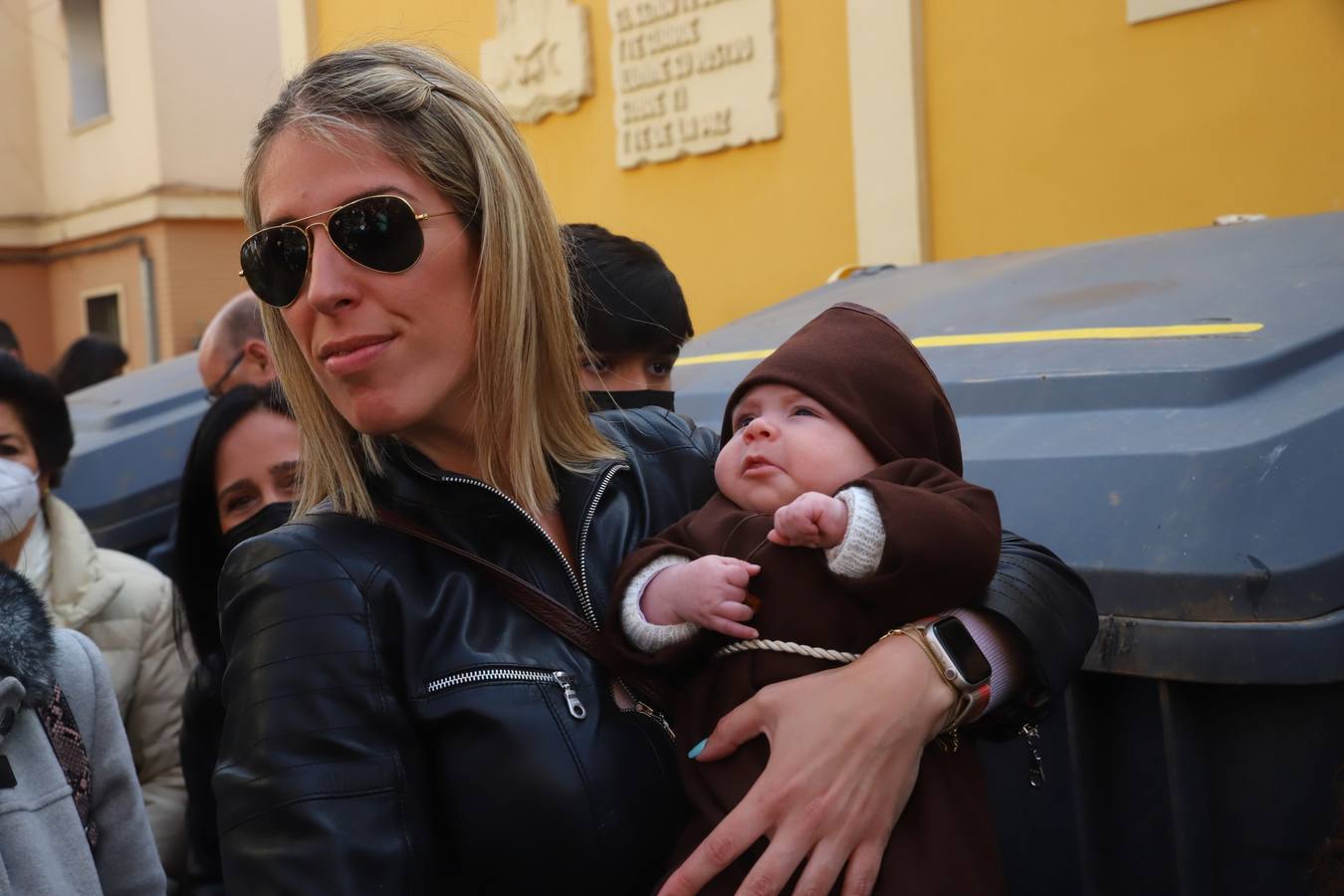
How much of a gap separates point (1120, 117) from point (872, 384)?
4.16m

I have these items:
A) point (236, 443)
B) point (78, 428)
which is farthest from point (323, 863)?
point (78, 428)

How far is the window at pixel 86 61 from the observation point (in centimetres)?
1526

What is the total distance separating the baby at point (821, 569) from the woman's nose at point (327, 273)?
0.43m

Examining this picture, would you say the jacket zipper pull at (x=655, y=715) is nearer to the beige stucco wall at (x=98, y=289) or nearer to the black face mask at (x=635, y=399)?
the black face mask at (x=635, y=399)

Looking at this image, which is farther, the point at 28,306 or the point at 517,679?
the point at 28,306

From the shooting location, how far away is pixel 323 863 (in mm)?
1266

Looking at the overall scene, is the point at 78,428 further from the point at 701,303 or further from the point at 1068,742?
the point at 1068,742

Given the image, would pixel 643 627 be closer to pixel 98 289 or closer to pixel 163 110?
pixel 163 110

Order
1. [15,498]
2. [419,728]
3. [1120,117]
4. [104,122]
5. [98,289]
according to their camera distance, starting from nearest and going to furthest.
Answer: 1. [419,728]
2. [15,498]
3. [1120,117]
4. [104,122]
5. [98,289]

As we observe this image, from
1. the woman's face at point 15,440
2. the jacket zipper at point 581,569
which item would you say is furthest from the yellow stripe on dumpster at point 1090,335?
the woman's face at point 15,440

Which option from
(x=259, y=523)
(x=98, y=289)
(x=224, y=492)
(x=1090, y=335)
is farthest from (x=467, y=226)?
(x=98, y=289)

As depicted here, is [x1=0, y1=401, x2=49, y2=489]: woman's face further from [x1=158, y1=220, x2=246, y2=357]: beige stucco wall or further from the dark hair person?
[x1=158, y1=220, x2=246, y2=357]: beige stucco wall

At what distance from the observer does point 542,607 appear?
149 cm

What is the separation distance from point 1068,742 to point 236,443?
6.22ft
